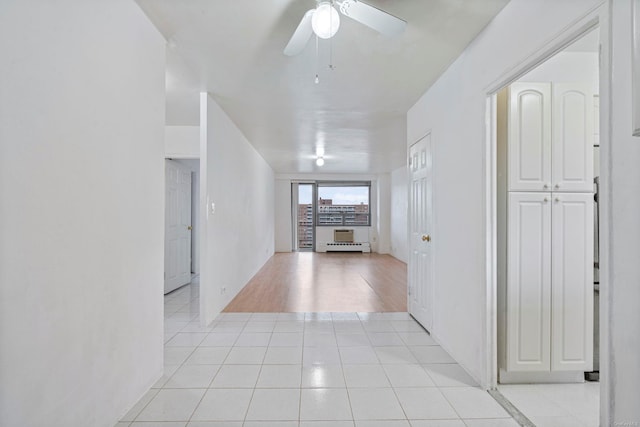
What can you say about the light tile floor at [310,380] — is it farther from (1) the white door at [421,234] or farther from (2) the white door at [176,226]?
(2) the white door at [176,226]

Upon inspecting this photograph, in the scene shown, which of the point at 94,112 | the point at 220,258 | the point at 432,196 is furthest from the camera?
the point at 220,258

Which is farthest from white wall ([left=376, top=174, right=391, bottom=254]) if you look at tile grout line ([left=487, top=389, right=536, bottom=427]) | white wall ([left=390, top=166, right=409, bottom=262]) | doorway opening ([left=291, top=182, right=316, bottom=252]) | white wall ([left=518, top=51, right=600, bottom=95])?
tile grout line ([left=487, top=389, right=536, bottom=427])

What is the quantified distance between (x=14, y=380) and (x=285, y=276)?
4.88m

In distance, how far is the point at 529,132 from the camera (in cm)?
215

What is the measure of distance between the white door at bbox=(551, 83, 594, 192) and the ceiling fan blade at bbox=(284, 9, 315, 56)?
1649 millimetres

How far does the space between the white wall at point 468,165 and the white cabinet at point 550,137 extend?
0.24m

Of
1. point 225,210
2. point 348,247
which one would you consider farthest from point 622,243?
point 348,247

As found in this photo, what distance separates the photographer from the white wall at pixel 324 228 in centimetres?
937

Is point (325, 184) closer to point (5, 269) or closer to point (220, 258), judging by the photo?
point (220, 258)

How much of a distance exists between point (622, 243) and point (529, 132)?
3.97 feet

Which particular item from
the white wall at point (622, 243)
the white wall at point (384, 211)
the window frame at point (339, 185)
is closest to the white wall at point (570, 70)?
the white wall at point (622, 243)

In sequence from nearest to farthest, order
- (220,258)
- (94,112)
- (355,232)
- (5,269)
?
(5,269)
(94,112)
(220,258)
(355,232)

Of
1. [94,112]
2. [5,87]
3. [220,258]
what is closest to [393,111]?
[220,258]

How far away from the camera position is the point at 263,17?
1.99m
